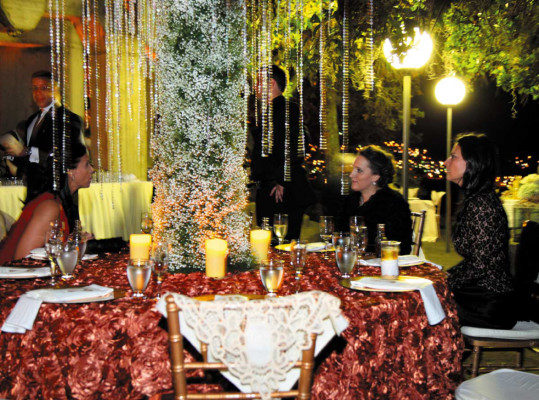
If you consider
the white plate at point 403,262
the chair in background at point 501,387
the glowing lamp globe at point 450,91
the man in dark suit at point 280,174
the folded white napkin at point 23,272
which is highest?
the glowing lamp globe at point 450,91

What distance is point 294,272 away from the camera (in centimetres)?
243

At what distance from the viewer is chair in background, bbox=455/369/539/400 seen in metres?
2.03

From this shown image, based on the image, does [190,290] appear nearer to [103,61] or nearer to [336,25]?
[336,25]

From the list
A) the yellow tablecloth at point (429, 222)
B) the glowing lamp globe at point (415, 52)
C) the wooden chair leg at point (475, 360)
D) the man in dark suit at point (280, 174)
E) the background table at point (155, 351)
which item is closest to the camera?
the background table at point (155, 351)

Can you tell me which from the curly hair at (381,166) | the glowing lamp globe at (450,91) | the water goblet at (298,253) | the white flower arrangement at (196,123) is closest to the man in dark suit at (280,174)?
the curly hair at (381,166)

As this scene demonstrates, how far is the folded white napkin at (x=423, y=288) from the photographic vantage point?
2.03m

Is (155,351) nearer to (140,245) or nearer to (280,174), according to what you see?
(140,245)

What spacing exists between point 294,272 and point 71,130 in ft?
7.09

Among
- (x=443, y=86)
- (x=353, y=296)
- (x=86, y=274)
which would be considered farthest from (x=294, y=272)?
(x=443, y=86)

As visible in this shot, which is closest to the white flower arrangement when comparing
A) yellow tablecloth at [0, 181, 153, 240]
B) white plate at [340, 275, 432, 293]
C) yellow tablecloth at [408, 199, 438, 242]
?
white plate at [340, 275, 432, 293]

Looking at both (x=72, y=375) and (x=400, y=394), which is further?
(x=400, y=394)

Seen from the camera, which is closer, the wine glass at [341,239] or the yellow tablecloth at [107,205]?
the wine glass at [341,239]

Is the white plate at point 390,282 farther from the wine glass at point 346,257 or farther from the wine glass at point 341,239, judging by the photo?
the wine glass at point 341,239

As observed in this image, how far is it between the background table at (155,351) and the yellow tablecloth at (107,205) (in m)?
3.31
